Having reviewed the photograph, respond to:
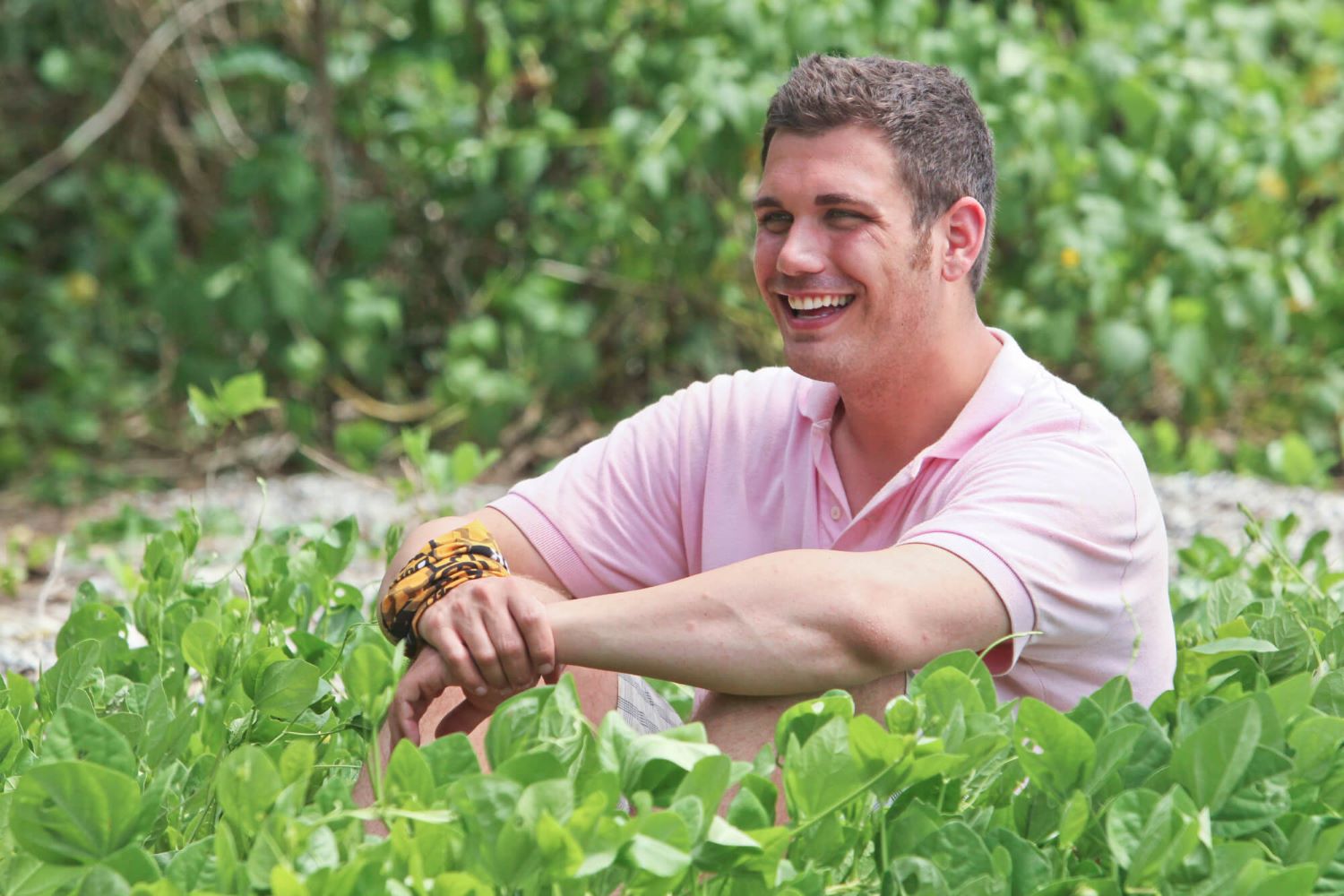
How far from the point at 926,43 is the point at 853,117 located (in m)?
2.60

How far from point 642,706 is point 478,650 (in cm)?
44

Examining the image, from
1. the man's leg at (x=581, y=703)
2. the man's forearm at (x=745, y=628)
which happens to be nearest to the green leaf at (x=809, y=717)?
the man's forearm at (x=745, y=628)

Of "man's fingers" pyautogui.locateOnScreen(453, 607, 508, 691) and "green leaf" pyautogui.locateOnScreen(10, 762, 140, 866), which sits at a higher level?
"green leaf" pyautogui.locateOnScreen(10, 762, 140, 866)

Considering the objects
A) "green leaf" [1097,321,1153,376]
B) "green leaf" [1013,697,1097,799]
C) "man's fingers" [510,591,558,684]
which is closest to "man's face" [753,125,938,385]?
"man's fingers" [510,591,558,684]

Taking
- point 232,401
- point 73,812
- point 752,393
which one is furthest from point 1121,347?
point 73,812

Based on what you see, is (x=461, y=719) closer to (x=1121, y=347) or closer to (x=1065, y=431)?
(x=1065, y=431)

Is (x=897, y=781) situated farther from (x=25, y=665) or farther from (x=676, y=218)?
(x=676, y=218)

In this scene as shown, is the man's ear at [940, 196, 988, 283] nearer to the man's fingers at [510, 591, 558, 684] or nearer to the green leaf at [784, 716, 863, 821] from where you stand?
the man's fingers at [510, 591, 558, 684]

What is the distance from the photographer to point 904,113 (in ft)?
7.67

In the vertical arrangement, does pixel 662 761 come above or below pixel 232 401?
below

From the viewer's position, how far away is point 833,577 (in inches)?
74.6

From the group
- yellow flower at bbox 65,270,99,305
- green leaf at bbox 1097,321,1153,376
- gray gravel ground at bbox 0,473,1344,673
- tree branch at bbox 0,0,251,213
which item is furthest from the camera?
yellow flower at bbox 65,270,99,305

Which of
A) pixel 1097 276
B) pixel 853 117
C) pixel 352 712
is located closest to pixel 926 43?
pixel 1097 276

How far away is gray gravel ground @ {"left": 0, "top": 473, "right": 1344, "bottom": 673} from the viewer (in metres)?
3.66
